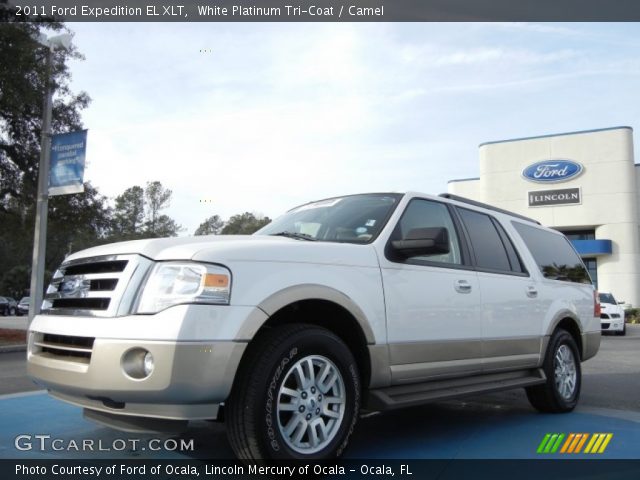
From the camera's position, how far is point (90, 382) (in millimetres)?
3275

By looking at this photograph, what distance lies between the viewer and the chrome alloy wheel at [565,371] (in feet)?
19.5

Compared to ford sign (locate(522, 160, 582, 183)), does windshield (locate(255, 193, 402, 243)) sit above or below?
below

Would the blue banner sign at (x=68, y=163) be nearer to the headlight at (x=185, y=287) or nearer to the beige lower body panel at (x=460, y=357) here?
the beige lower body panel at (x=460, y=357)

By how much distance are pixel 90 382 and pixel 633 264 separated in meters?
36.5

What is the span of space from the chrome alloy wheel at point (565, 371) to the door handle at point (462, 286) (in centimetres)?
169

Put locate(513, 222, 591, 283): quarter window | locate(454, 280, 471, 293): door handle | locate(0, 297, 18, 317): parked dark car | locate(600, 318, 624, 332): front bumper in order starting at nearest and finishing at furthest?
locate(454, 280, 471, 293): door handle < locate(513, 222, 591, 283): quarter window < locate(600, 318, 624, 332): front bumper < locate(0, 297, 18, 317): parked dark car

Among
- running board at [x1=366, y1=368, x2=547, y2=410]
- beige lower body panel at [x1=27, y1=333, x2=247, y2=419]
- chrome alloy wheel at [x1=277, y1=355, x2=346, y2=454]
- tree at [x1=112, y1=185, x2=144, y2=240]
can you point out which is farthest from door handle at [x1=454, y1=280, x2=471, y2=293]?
tree at [x1=112, y1=185, x2=144, y2=240]

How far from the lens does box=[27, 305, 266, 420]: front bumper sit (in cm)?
312

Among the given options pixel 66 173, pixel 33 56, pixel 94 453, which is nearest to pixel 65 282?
pixel 94 453

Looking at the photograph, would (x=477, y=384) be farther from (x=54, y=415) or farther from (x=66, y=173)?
(x=66, y=173)

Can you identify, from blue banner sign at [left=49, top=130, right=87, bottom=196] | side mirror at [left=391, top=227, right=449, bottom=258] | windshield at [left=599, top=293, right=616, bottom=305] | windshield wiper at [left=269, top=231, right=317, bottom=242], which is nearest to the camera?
side mirror at [left=391, top=227, right=449, bottom=258]

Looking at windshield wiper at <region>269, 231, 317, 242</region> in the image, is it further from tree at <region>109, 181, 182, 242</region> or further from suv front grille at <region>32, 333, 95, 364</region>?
tree at <region>109, 181, 182, 242</region>

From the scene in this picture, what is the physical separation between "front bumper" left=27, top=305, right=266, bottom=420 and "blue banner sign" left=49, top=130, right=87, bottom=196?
1148cm

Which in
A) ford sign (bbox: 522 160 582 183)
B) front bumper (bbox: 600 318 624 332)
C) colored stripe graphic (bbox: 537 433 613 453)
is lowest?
front bumper (bbox: 600 318 624 332)
